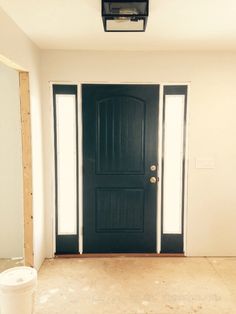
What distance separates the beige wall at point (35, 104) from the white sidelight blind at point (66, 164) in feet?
0.75

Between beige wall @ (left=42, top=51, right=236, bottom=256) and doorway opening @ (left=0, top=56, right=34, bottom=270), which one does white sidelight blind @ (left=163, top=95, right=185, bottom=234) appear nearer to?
beige wall @ (left=42, top=51, right=236, bottom=256)

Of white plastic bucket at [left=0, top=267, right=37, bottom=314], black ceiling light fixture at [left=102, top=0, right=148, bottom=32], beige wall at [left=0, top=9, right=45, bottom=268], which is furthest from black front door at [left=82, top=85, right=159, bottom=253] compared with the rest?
white plastic bucket at [left=0, top=267, right=37, bottom=314]

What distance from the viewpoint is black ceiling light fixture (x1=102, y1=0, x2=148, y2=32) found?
1.93m

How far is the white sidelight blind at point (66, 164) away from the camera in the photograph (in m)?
3.37

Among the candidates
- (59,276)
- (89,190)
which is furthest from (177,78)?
(59,276)

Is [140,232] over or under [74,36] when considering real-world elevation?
under

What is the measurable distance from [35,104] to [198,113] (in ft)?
5.99

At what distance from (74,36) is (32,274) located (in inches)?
84.8

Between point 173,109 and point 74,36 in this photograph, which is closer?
point 74,36

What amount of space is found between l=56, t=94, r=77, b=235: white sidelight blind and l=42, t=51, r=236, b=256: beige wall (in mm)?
104

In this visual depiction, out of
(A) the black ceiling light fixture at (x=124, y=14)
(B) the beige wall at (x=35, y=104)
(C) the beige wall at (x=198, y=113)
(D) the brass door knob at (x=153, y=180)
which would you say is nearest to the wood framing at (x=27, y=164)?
(B) the beige wall at (x=35, y=104)

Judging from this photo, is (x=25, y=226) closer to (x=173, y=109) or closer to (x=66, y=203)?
(x=66, y=203)

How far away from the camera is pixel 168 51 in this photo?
3299 millimetres

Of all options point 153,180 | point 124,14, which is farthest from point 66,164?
point 124,14
